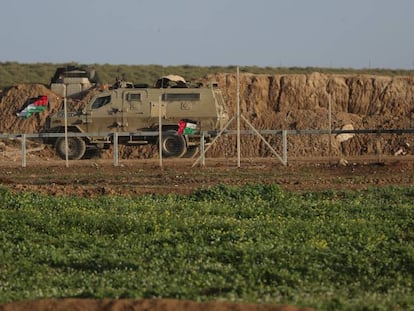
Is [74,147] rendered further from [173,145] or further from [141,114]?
[173,145]

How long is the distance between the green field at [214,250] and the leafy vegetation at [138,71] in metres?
53.6

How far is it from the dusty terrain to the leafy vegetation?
55.4 ft

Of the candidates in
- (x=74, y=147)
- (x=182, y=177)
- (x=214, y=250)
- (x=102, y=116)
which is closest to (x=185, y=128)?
(x=102, y=116)

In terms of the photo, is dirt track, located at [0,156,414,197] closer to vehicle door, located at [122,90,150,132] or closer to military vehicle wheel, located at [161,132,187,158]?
military vehicle wheel, located at [161,132,187,158]

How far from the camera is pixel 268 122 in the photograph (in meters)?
49.9

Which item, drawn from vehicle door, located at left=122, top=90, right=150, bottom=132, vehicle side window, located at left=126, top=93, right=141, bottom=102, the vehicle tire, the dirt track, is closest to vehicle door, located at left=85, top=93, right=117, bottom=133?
vehicle door, located at left=122, top=90, right=150, bottom=132

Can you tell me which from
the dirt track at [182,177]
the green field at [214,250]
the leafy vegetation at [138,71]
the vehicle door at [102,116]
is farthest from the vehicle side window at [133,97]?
the leafy vegetation at [138,71]

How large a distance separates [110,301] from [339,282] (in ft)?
9.38

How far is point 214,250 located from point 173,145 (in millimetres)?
24428

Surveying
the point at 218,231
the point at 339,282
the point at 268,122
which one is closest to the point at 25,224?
the point at 218,231

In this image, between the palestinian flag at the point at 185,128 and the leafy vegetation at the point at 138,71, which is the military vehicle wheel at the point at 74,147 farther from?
the leafy vegetation at the point at 138,71

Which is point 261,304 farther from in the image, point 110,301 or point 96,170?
point 96,170

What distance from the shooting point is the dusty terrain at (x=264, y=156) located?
73.1 feet

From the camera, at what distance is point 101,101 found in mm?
38875
